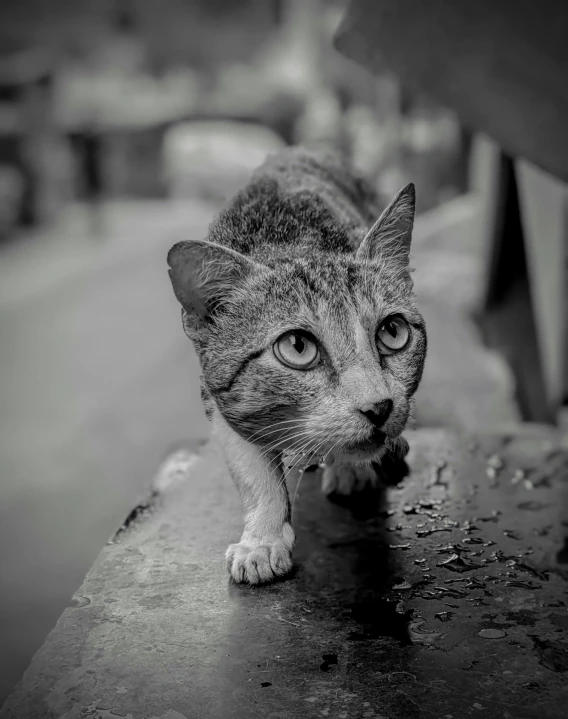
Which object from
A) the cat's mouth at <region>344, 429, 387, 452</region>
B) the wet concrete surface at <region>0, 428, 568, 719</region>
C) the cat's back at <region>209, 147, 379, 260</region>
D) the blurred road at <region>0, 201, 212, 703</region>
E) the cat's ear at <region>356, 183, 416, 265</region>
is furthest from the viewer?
the blurred road at <region>0, 201, 212, 703</region>

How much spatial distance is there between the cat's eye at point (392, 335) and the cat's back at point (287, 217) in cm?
19

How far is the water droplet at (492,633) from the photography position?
1.39 metres

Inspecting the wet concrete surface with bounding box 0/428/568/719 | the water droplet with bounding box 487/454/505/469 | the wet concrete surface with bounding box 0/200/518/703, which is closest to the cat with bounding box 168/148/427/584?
the wet concrete surface with bounding box 0/428/568/719

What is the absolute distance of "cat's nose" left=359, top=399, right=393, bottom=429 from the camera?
1.32 metres

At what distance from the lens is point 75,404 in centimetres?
561

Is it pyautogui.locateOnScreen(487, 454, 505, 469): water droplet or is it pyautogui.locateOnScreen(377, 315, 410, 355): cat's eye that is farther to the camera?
pyautogui.locateOnScreen(487, 454, 505, 469): water droplet

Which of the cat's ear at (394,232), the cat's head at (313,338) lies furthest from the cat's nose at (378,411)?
the cat's ear at (394,232)

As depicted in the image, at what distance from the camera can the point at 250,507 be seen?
1628 mm

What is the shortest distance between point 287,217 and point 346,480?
2.33 feet

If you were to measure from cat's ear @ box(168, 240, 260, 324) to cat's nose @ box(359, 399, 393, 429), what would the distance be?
0.33 metres

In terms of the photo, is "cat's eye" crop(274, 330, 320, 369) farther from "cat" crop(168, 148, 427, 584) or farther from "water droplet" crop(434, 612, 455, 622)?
"water droplet" crop(434, 612, 455, 622)

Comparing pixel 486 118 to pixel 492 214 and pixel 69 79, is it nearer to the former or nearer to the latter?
pixel 492 214

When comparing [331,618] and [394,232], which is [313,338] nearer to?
[394,232]

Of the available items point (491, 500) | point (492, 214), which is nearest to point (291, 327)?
point (491, 500)
